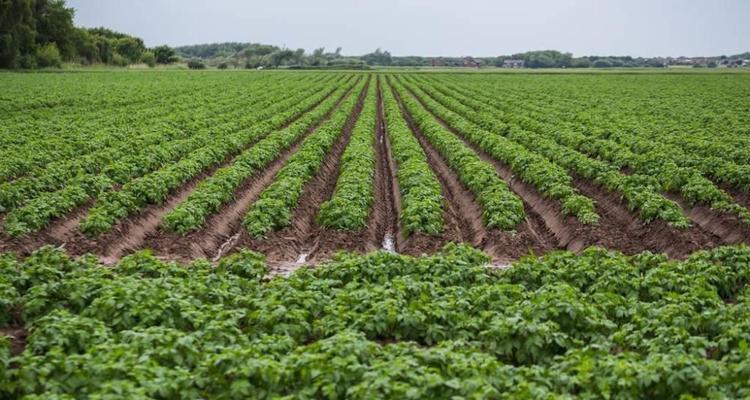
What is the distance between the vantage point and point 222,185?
59.1ft

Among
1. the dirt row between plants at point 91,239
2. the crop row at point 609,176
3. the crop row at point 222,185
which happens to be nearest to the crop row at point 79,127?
the dirt row between plants at point 91,239

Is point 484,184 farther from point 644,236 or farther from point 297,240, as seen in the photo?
point 297,240

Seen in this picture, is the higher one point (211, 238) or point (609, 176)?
point (609, 176)

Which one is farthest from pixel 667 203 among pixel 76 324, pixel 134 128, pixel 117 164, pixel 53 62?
pixel 53 62

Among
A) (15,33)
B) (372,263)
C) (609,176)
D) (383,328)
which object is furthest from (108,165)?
(15,33)

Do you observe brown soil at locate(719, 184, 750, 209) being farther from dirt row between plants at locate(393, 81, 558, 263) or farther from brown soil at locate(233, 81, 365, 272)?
brown soil at locate(233, 81, 365, 272)

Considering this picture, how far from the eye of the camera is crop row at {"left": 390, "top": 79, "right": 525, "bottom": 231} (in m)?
15.7

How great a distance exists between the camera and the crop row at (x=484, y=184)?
15680 mm

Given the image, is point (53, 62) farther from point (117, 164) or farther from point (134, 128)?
point (117, 164)

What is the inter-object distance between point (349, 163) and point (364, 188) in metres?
3.98

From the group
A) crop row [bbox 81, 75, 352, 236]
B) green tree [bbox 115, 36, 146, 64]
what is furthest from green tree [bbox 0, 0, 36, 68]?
crop row [bbox 81, 75, 352, 236]

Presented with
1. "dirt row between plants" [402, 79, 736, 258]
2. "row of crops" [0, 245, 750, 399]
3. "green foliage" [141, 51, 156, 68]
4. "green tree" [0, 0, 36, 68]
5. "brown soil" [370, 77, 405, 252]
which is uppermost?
"green tree" [0, 0, 36, 68]

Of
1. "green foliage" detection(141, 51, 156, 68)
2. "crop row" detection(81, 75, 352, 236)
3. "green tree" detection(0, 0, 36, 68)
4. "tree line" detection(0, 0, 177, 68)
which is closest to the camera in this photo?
"crop row" detection(81, 75, 352, 236)

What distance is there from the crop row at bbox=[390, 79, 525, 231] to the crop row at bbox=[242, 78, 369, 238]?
4.58 meters
